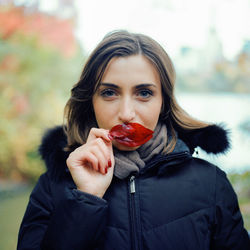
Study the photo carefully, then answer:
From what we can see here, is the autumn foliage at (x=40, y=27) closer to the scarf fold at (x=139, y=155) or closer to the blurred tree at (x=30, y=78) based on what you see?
the blurred tree at (x=30, y=78)

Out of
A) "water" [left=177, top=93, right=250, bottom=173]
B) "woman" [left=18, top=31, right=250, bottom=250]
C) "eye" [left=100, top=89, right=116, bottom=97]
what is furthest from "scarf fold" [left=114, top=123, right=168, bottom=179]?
"water" [left=177, top=93, right=250, bottom=173]

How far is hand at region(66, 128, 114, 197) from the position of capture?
33.9 inches

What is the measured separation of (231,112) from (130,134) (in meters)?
1.51

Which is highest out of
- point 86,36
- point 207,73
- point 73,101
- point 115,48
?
point 86,36

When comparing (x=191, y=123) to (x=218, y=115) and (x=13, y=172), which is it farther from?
(x=13, y=172)

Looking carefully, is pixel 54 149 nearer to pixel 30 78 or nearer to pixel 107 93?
pixel 107 93

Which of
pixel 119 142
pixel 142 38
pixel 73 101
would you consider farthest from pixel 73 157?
pixel 142 38

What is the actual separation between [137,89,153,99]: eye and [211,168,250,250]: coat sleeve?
1.50 ft

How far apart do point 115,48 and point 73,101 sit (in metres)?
0.31

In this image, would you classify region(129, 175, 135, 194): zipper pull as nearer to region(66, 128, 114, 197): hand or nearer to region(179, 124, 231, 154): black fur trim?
region(66, 128, 114, 197): hand

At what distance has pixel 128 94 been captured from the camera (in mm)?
916

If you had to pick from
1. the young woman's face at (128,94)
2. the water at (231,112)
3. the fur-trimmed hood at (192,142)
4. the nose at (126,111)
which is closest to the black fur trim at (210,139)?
the fur-trimmed hood at (192,142)

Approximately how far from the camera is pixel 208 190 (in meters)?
1.02

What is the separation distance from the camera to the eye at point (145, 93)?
0.95 metres
